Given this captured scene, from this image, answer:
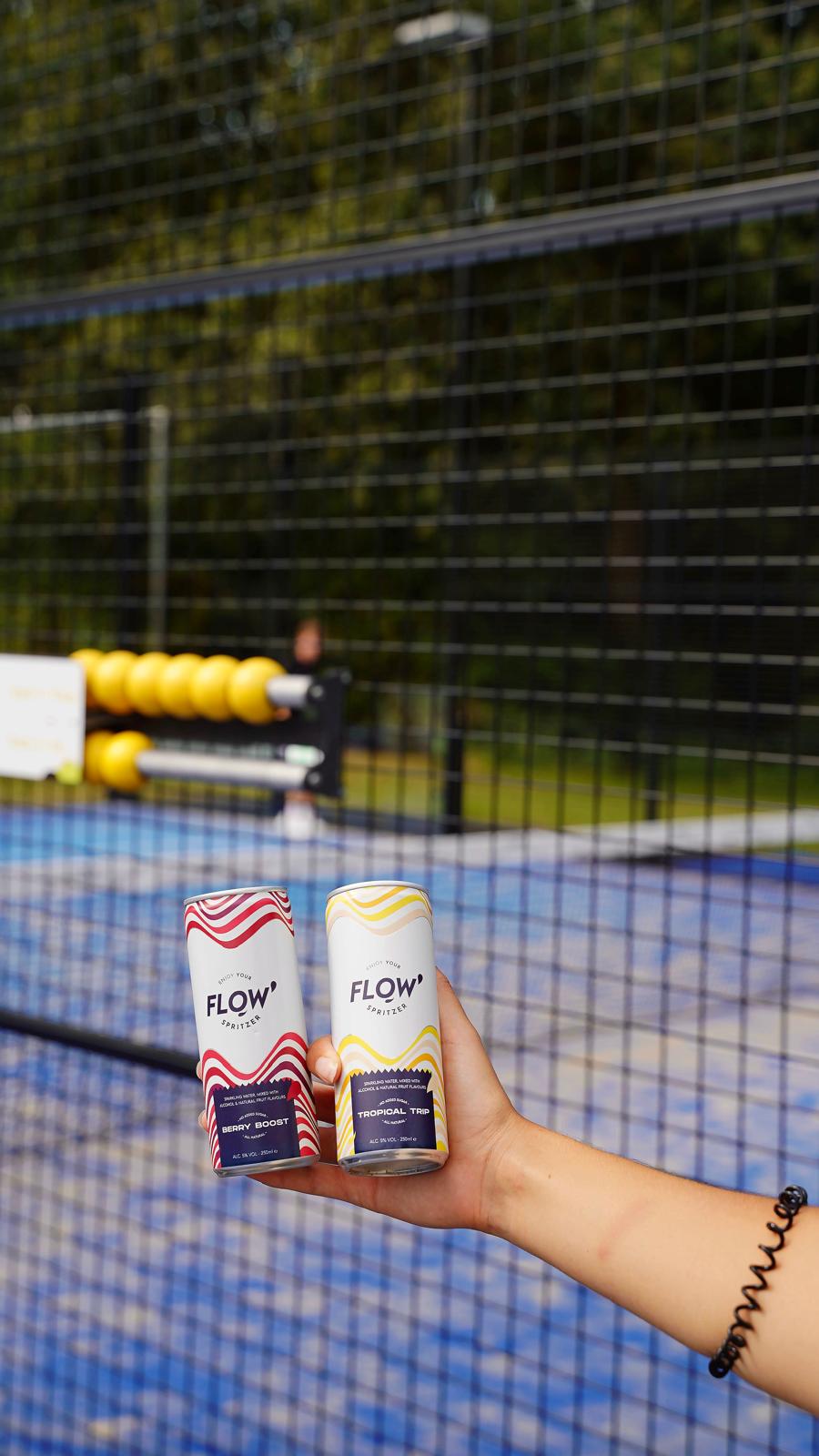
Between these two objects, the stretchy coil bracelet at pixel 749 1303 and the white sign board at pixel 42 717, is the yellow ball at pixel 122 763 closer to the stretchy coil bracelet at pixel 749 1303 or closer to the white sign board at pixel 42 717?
the white sign board at pixel 42 717

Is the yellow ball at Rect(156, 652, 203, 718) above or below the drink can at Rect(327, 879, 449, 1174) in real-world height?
above

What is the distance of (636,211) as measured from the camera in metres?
1.75

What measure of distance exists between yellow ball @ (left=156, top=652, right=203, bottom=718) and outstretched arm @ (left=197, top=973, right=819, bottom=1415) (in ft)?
3.54

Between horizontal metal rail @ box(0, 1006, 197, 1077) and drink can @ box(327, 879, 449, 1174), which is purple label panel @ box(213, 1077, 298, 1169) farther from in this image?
horizontal metal rail @ box(0, 1006, 197, 1077)

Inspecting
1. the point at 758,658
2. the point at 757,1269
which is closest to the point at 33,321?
the point at 758,658

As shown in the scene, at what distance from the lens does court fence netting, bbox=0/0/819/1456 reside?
189 cm

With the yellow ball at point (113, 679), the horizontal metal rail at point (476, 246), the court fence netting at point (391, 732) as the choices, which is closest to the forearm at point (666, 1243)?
the court fence netting at point (391, 732)

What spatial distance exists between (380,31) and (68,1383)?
7.84 meters

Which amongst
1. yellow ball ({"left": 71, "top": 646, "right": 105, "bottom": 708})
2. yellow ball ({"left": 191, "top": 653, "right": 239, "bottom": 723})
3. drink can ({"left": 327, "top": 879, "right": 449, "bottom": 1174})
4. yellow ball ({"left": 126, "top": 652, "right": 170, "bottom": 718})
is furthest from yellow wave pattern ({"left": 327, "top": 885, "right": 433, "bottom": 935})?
yellow ball ({"left": 71, "top": 646, "right": 105, "bottom": 708})

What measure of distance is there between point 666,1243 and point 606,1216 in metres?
0.05

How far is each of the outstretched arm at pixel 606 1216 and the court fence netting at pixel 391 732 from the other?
0.65 m

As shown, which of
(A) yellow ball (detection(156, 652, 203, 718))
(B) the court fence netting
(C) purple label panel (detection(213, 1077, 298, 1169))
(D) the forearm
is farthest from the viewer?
(A) yellow ball (detection(156, 652, 203, 718))

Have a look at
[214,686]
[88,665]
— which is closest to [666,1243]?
[214,686]

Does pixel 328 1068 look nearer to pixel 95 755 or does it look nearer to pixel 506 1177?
pixel 506 1177
